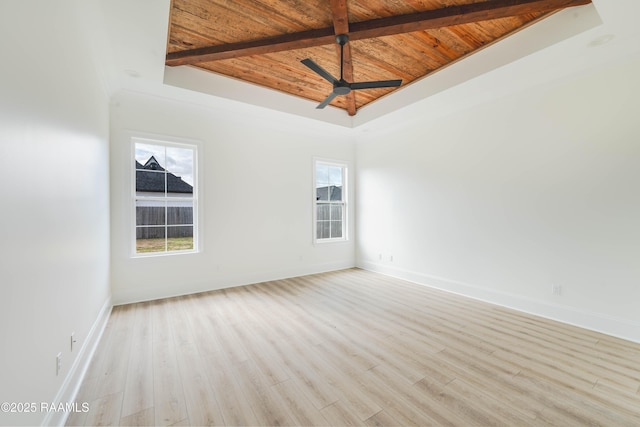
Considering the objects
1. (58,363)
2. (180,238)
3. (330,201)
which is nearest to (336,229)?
(330,201)

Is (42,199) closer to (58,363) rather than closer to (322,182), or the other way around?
(58,363)

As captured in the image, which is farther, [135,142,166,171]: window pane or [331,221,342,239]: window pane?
[331,221,342,239]: window pane

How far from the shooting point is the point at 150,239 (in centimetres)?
382

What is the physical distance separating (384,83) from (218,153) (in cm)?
274

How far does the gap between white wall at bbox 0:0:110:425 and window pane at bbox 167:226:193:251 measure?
Answer: 161 cm

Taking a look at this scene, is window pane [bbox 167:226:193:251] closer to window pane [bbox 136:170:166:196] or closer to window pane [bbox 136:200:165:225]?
window pane [bbox 136:200:165:225]

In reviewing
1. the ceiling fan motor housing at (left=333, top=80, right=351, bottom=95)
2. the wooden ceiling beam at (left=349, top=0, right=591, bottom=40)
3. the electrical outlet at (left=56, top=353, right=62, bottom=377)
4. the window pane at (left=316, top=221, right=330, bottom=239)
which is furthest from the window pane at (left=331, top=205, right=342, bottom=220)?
the electrical outlet at (left=56, top=353, right=62, bottom=377)

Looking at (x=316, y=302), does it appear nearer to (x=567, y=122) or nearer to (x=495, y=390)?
(x=495, y=390)

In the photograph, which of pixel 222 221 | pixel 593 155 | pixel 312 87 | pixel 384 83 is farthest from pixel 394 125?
pixel 222 221

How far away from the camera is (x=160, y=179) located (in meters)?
3.89

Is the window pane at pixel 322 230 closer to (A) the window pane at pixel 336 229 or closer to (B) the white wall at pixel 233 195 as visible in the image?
(A) the window pane at pixel 336 229

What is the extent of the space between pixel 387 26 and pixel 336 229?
3855 millimetres

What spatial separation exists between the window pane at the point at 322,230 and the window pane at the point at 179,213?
2.44 metres

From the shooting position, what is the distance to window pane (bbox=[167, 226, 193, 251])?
3965 millimetres
